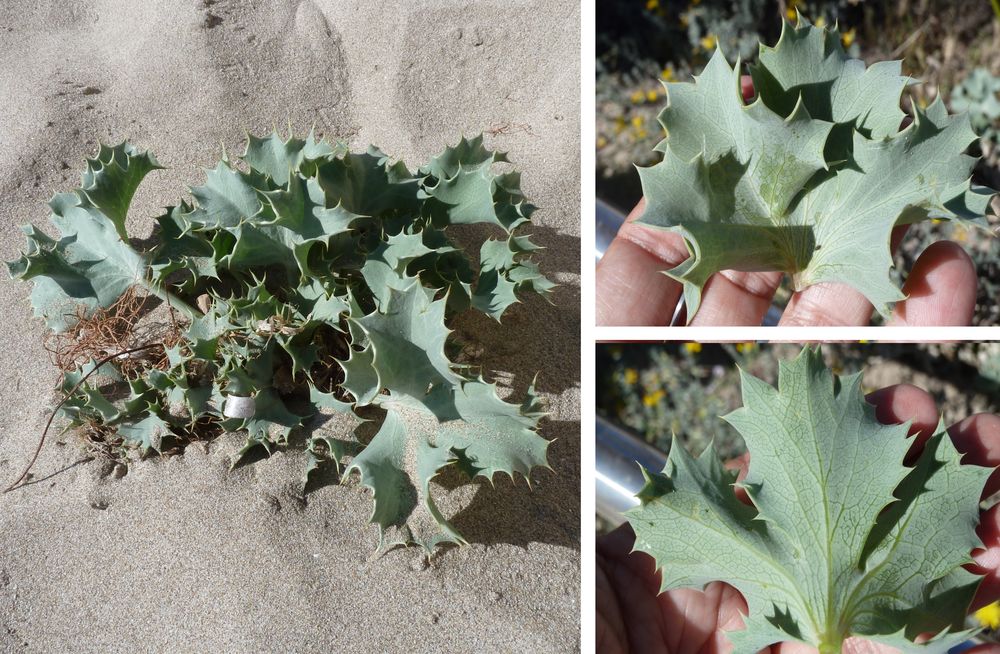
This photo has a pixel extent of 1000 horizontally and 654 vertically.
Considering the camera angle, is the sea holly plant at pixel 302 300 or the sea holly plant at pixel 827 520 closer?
the sea holly plant at pixel 827 520

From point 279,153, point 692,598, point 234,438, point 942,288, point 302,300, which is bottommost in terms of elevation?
point 692,598

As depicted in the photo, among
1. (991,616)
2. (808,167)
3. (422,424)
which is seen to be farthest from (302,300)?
(991,616)

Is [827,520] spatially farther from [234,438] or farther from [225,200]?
[225,200]

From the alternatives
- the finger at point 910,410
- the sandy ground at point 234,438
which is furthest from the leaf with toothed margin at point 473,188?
the finger at point 910,410

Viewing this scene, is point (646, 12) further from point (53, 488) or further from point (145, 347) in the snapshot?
point (53, 488)

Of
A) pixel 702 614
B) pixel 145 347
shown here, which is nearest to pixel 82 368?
pixel 145 347

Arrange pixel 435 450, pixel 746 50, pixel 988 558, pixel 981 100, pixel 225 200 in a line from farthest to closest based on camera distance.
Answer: pixel 746 50, pixel 981 100, pixel 225 200, pixel 435 450, pixel 988 558

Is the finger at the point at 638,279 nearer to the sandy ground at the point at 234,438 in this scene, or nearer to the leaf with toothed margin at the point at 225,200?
the sandy ground at the point at 234,438
